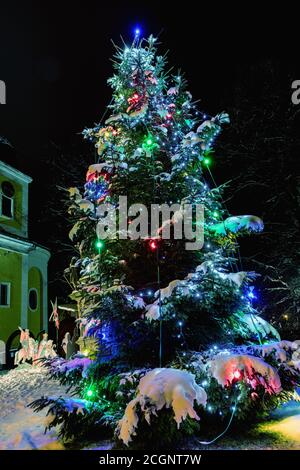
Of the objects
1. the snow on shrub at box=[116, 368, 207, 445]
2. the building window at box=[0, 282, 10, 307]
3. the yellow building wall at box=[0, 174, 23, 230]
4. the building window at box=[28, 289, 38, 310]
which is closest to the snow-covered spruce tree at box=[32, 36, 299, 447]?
the snow on shrub at box=[116, 368, 207, 445]

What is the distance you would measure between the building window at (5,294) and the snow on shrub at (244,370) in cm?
1425

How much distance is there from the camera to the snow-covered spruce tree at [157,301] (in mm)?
5098

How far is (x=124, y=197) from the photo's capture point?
7.11m

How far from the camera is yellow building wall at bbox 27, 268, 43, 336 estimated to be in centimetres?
1967

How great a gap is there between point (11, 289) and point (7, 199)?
4.23 meters

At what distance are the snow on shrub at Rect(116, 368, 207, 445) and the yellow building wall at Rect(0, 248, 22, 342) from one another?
44.4 ft

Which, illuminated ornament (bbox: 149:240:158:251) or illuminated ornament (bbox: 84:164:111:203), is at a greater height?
illuminated ornament (bbox: 84:164:111:203)

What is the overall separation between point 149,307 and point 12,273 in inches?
544

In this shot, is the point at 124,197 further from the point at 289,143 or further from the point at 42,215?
the point at 42,215

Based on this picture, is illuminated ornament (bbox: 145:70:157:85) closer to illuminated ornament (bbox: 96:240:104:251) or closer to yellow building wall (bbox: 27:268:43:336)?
illuminated ornament (bbox: 96:240:104:251)

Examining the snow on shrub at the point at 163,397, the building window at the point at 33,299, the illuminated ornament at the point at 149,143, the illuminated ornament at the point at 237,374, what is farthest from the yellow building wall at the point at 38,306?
the illuminated ornament at the point at 237,374

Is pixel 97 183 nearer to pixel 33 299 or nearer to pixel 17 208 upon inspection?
pixel 17 208
